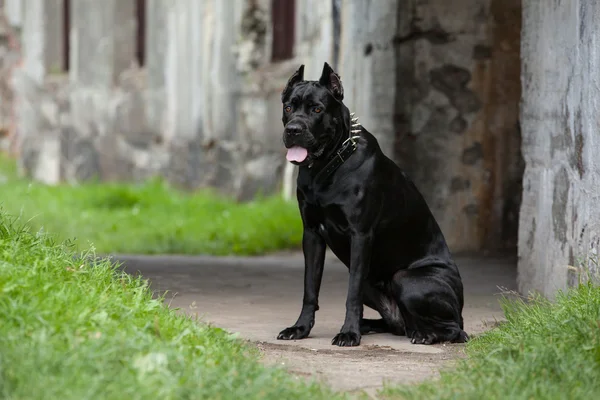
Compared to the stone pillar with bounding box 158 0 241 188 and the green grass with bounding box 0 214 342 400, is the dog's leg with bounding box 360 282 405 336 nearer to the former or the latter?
the green grass with bounding box 0 214 342 400

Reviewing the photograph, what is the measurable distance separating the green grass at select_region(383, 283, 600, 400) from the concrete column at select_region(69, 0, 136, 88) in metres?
11.9

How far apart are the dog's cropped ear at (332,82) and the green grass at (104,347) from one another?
1.35m

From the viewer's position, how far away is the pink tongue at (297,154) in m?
5.24

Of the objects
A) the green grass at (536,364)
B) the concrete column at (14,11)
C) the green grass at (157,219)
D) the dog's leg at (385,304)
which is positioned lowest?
the green grass at (157,219)

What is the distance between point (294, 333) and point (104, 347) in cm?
167

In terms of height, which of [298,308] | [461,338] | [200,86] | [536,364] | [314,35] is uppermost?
[314,35]

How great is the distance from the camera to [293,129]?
17.1ft

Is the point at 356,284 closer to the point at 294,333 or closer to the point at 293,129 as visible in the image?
the point at 294,333

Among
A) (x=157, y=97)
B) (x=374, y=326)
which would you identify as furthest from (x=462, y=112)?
(x=157, y=97)

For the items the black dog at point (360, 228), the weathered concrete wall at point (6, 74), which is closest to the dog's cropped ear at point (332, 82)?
the black dog at point (360, 228)

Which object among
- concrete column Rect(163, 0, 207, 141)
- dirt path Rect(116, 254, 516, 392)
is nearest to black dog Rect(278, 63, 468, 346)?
dirt path Rect(116, 254, 516, 392)

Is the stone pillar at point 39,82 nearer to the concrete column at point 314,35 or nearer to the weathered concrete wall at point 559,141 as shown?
the concrete column at point 314,35

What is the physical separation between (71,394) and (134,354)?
0.44 meters

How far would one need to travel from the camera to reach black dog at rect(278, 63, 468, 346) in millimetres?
5320
